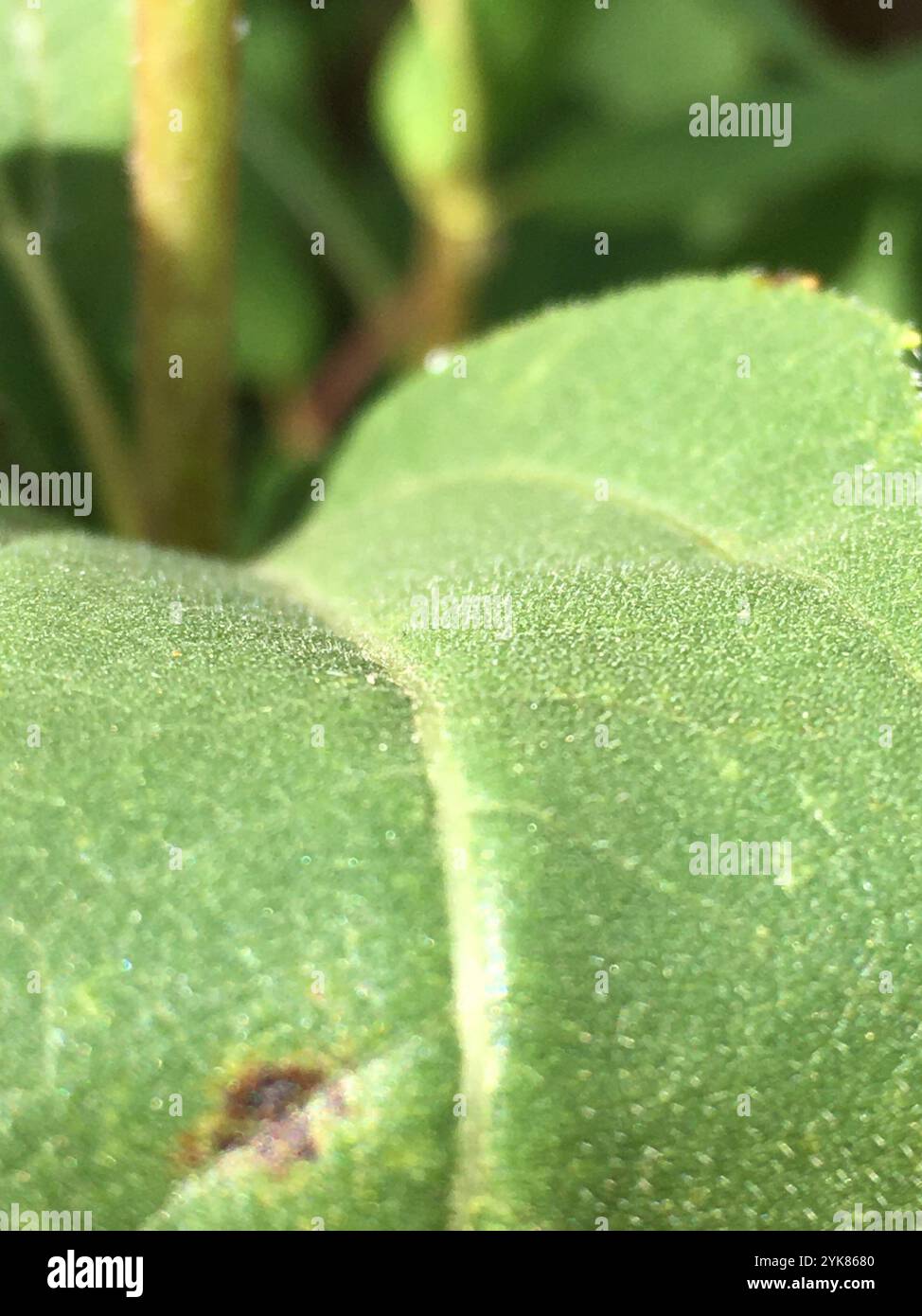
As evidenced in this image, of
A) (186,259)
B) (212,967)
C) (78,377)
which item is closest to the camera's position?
(212,967)

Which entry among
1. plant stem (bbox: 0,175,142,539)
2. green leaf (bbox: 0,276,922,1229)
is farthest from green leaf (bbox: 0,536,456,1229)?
plant stem (bbox: 0,175,142,539)

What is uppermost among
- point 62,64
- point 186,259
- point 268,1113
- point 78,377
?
point 62,64

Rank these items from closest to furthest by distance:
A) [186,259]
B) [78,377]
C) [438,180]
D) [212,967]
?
1. [212,967]
2. [186,259]
3. [78,377]
4. [438,180]

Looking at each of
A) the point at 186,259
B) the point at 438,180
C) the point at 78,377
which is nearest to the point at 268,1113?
the point at 186,259

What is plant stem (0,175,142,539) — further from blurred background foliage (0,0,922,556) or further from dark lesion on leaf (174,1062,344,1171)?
dark lesion on leaf (174,1062,344,1171)

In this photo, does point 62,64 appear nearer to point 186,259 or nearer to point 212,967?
point 186,259

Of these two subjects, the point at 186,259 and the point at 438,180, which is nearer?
the point at 186,259
